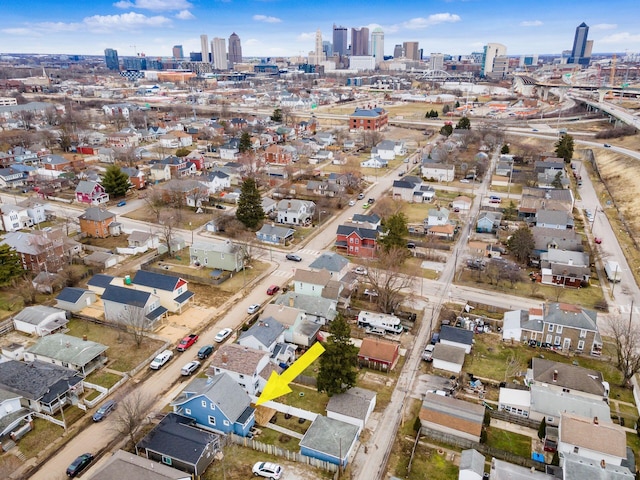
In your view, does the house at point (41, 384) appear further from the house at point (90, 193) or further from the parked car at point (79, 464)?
the house at point (90, 193)

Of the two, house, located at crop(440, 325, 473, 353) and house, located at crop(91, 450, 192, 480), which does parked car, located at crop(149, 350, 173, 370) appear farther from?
house, located at crop(440, 325, 473, 353)

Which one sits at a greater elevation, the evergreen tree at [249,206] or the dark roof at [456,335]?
the evergreen tree at [249,206]

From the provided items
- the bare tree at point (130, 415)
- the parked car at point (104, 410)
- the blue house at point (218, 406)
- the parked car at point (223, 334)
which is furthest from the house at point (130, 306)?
the blue house at point (218, 406)

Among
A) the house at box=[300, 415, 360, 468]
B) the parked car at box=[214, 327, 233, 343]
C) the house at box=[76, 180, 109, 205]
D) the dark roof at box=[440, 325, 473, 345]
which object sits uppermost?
the house at box=[76, 180, 109, 205]

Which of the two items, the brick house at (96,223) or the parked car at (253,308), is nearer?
the parked car at (253,308)

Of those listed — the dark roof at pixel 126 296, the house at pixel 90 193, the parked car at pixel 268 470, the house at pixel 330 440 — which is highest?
the house at pixel 90 193

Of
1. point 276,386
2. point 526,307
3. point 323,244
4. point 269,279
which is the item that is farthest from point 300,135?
point 276,386

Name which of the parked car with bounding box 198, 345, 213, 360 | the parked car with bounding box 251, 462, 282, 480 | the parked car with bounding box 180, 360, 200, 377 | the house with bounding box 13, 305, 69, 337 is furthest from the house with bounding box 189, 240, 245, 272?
the parked car with bounding box 251, 462, 282, 480

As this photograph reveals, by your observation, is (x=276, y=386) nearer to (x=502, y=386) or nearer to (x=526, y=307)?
(x=502, y=386)
